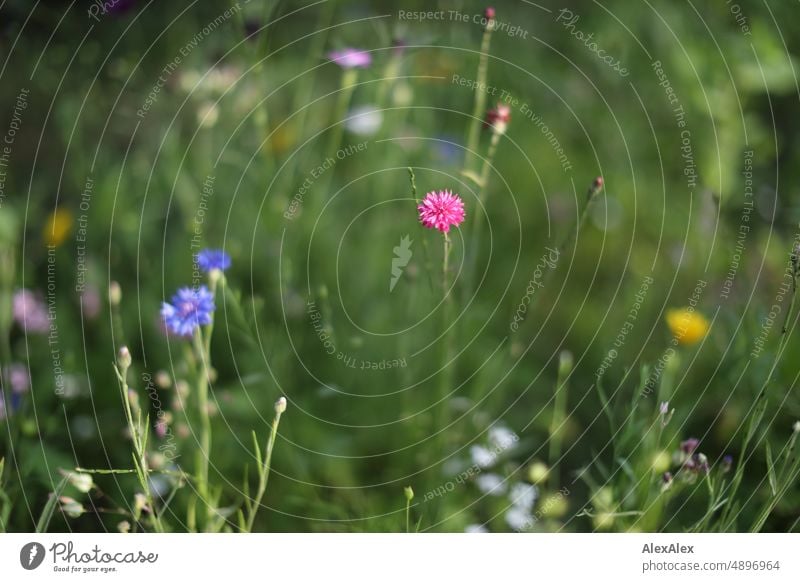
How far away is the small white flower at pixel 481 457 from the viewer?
2.96ft

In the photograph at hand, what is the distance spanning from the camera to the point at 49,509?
0.77 m

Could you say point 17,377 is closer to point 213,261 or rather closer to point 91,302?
point 91,302

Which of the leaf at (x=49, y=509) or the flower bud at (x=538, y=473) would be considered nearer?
the leaf at (x=49, y=509)

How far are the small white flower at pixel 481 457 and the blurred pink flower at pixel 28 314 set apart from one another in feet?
1.69

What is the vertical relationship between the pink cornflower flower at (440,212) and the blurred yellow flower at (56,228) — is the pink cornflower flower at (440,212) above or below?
above

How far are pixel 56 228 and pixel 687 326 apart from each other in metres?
0.78

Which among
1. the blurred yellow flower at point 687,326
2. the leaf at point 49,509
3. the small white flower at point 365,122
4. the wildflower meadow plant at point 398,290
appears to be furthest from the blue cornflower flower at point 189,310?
the blurred yellow flower at point 687,326

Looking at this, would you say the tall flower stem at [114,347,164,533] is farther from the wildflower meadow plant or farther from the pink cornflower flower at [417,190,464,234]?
the pink cornflower flower at [417,190,464,234]

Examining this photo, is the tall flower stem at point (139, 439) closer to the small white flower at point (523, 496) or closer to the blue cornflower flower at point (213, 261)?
the blue cornflower flower at point (213, 261)
